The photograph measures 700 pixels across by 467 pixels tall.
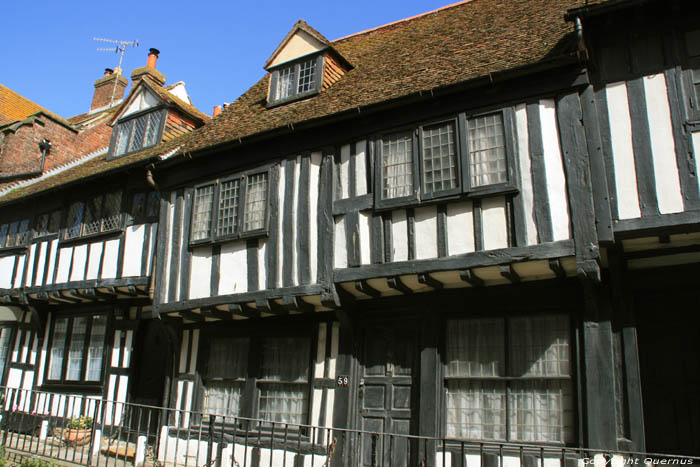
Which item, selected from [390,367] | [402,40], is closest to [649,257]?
[390,367]

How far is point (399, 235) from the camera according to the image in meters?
8.54

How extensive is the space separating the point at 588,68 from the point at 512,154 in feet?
4.94

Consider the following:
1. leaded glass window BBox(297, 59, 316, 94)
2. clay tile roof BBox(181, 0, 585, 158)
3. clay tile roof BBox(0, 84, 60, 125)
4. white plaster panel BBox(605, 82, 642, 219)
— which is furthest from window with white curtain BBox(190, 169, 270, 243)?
clay tile roof BBox(0, 84, 60, 125)

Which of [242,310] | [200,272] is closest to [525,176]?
[242,310]

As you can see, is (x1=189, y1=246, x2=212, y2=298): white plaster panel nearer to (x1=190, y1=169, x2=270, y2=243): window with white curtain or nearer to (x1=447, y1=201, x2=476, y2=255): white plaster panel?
(x1=190, y1=169, x2=270, y2=243): window with white curtain

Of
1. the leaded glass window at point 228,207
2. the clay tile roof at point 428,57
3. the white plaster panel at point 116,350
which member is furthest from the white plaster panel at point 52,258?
the leaded glass window at point 228,207

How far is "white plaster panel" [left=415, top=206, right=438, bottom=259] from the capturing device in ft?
26.9

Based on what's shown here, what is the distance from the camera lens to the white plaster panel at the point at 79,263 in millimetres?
13102

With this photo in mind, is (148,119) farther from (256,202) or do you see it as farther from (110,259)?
(256,202)

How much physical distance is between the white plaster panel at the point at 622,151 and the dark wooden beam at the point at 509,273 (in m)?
1.47

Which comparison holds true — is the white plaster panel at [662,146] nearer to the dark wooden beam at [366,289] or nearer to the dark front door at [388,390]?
the dark front door at [388,390]

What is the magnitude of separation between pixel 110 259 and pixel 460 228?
8.21m

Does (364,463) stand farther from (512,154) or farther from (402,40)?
(402,40)

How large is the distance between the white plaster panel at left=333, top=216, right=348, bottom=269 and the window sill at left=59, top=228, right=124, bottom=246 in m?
5.88
